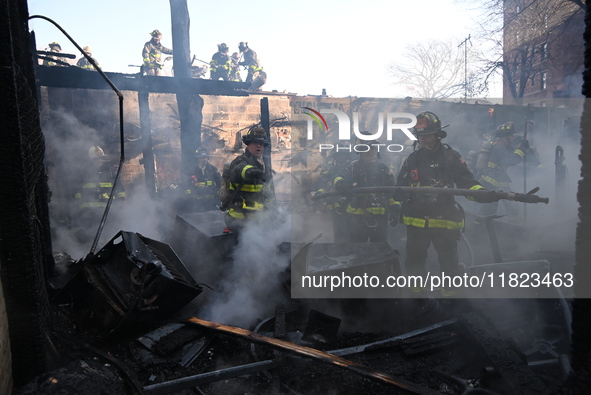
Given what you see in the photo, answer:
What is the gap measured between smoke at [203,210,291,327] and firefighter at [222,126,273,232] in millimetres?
184

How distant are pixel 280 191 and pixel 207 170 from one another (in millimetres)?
4849

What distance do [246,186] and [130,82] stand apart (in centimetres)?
587

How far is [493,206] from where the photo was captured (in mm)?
7676

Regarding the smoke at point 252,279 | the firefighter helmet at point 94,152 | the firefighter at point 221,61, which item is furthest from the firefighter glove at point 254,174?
the firefighter at point 221,61

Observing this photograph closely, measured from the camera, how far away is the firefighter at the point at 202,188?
1029 cm

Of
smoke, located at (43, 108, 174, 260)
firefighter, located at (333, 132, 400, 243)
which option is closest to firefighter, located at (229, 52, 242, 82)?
smoke, located at (43, 108, 174, 260)

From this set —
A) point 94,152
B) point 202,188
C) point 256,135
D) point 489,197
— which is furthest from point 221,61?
point 489,197

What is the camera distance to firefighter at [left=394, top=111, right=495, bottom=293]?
15.9 ft

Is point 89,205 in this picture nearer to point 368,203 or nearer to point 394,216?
point 368,203

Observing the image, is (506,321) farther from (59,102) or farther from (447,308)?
(59,102)

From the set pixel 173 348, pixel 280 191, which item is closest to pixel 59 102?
pixel 280 191

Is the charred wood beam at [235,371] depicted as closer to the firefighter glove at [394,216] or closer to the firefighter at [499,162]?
the firefighter glove at [394,216]

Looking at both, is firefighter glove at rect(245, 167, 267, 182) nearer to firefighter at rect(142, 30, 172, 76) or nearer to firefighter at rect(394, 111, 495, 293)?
firefighter at rect(394, 111, 495, 293)

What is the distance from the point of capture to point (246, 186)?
18.4 feet
